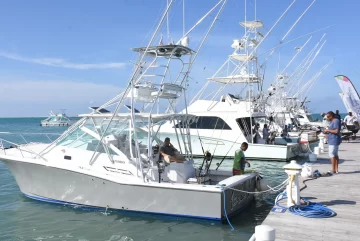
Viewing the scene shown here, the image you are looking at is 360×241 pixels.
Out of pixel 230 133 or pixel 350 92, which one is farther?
pixel 350 92

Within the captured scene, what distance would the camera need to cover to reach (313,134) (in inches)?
1123

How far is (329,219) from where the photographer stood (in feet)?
20.9

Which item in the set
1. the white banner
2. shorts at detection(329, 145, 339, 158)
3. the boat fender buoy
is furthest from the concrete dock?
the white banner

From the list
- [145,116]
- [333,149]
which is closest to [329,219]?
[333,149]

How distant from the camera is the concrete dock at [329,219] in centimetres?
567

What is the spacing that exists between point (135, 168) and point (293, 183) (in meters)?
3.70

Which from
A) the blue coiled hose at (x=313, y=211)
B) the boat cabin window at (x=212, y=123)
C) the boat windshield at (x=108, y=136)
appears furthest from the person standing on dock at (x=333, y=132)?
the boat cabin window at (x=212, y=123)

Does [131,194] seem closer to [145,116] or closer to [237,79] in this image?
[145,116]

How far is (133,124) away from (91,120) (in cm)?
157

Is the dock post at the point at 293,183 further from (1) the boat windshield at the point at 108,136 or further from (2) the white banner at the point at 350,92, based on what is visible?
(2) the white banner at the point at 350,92

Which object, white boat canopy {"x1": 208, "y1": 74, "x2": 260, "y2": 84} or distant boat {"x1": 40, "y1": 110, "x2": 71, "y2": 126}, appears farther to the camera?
distant boat {"x1": 40, "y1": 110, "x2": 71, "y2": 126}

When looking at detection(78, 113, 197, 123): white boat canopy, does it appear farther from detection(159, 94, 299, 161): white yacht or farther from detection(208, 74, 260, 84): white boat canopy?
detection(208, 74, 260, 84): white boat canopy

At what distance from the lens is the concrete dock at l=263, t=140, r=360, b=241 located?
5.67 meters

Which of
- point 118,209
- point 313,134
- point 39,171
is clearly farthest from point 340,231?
point 313,134
